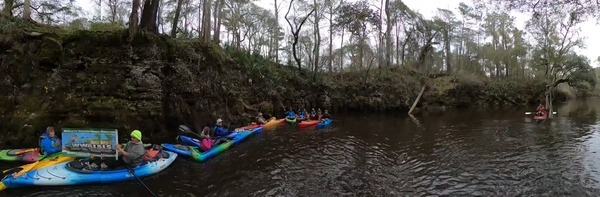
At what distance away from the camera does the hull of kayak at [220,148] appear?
33.1 ft

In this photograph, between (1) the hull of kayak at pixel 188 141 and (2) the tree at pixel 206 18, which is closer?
(1) the hull of kayak at pixel 188 141

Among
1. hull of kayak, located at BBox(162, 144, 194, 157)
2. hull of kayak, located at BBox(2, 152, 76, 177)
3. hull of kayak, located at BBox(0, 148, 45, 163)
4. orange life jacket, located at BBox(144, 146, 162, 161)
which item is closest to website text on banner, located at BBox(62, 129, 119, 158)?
hull of kayak, located at BBox(2, 152, 76, 177)

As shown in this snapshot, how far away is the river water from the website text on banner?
0.91 meters

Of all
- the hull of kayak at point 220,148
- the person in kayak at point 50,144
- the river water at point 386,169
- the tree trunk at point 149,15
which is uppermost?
the tree trunk at point 149,15

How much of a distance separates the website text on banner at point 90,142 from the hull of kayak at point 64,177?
16.0 inches

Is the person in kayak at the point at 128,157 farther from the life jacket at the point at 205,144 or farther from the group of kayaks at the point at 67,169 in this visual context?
the life jacket at the point at 205,144

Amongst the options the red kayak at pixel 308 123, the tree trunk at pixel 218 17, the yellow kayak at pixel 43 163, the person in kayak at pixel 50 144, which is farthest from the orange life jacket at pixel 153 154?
the tree trunk at pixel 218 17

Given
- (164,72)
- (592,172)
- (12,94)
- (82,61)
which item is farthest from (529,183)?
(12,94)

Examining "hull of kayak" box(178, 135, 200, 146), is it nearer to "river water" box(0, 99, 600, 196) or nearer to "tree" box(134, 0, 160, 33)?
"river water" box(0, 99, 600, 196)

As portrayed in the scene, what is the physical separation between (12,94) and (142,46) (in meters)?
4.12

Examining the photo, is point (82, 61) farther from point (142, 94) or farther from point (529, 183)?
point (529, 183)

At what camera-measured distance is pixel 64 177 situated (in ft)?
24.3

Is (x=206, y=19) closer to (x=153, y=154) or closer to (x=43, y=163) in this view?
(x=153, y=154)

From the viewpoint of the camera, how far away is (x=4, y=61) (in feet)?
35.7
